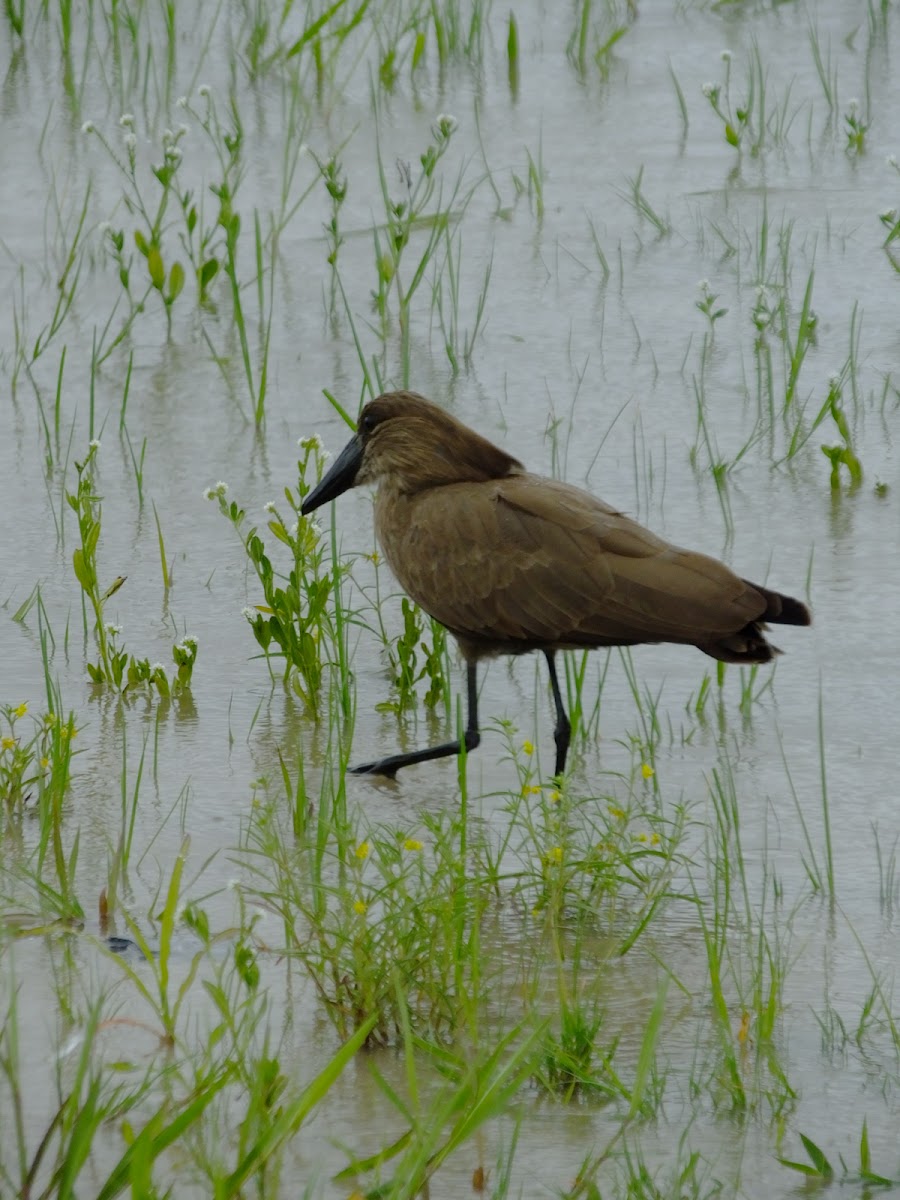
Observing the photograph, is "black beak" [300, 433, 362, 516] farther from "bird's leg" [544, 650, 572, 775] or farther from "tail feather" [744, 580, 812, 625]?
"tail feather" [744, 580, 812, 625]

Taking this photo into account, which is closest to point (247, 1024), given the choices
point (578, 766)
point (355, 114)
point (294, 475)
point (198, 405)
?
point (578, 766)

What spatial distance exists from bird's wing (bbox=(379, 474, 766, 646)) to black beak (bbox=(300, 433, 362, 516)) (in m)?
0.43

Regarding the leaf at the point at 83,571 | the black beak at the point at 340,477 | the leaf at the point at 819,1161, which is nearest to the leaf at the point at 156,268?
the black beak at the point at 340,477

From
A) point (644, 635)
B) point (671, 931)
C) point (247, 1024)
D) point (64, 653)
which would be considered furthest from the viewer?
point (64, 653)

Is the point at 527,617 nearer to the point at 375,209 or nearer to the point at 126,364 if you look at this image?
the point at 126,364

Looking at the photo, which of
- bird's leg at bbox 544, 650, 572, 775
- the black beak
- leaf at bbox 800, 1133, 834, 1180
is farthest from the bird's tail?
leaf at bbox 800, 1133, 834, 1180

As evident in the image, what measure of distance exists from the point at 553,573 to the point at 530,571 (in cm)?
7

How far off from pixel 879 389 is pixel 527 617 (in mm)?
2614

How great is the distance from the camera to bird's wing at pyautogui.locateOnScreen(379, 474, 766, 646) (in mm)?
4621

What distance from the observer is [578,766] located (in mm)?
4785

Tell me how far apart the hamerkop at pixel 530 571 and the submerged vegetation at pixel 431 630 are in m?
0.17

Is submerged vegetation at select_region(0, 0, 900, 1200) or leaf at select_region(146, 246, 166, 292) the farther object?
leaf at select_region(146, 246, 166, 292)

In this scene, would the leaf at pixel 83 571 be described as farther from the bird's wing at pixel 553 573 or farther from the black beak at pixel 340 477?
the bird's wing at pixel 553 573

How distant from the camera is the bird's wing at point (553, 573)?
4.62 metres
